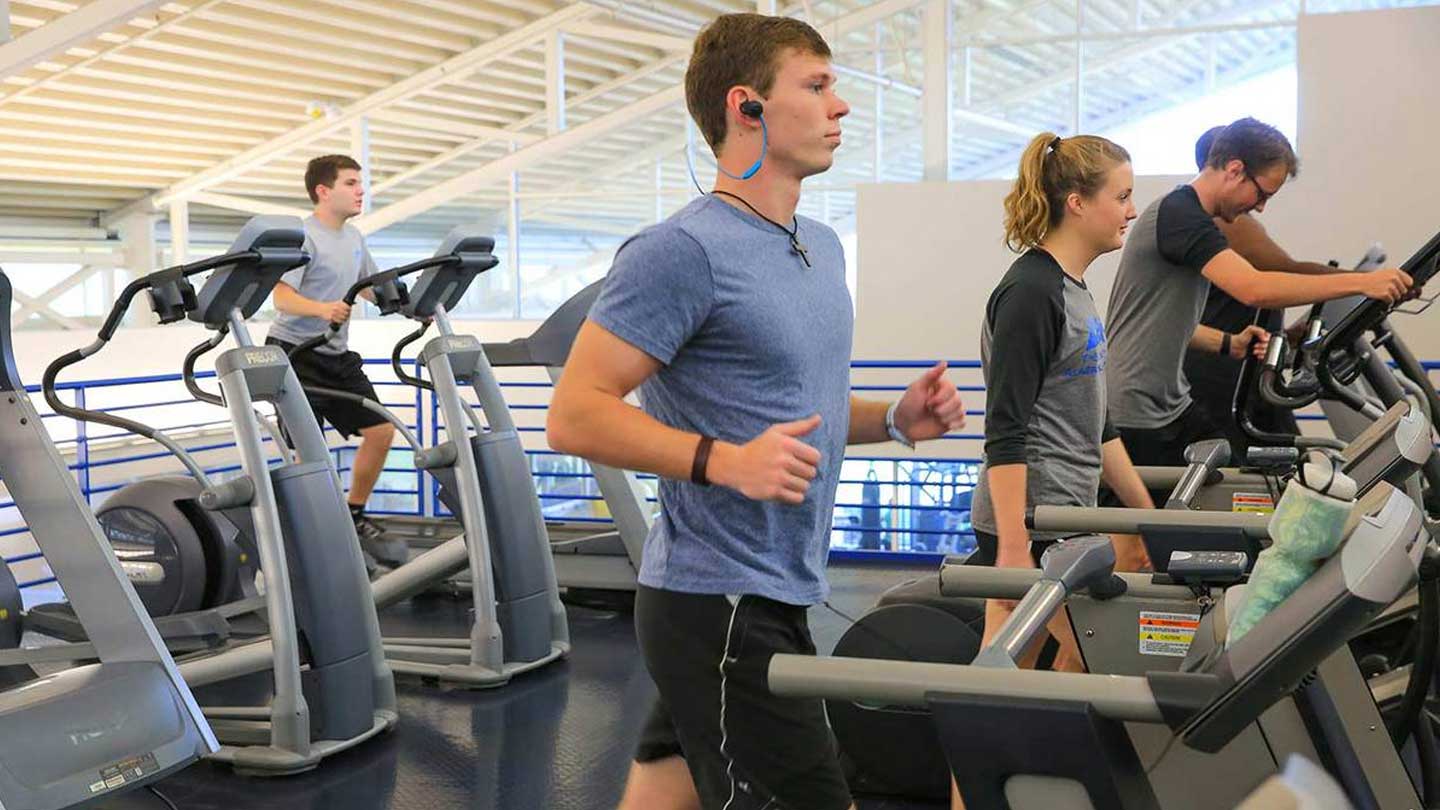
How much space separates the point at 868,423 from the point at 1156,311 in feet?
4.91

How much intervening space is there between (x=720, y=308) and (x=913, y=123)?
15.1 metres

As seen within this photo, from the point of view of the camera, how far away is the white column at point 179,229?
1391 centimetres

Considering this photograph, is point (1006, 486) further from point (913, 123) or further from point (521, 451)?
point (913, 123)

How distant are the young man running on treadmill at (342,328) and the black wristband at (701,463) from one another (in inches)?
148

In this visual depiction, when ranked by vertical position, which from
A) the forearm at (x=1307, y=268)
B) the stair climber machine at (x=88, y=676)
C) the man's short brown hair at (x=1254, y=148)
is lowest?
the stair climber machine at (x=88, y=676)

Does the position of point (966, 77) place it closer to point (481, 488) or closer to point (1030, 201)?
point (481, 488)

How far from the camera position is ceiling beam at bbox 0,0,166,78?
8.01 metres

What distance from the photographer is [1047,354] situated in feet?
8.34

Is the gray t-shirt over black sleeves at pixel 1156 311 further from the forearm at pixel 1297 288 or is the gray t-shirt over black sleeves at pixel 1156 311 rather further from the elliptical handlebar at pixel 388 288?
the elliptical handlebar at pixel 388 288

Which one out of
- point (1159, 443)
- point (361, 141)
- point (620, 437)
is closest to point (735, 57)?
point (620, 437)

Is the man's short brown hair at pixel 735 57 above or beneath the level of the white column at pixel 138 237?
beneath

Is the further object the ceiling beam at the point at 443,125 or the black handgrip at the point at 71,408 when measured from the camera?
the ceiling beam at the point at 443,125

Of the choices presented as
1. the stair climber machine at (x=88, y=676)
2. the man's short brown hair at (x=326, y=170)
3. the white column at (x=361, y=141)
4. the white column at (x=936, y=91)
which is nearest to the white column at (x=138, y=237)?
the white column at (x=361, y=141)

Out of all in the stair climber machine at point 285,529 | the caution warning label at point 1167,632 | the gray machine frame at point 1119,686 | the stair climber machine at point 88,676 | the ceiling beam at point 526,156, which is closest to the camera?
the gray machine frame at point 1119,686
